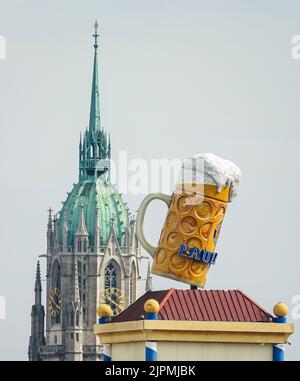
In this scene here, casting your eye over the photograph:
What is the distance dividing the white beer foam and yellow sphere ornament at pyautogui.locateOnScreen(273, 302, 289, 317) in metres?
2.50

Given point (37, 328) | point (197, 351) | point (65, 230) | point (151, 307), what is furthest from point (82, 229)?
point (151, 307)

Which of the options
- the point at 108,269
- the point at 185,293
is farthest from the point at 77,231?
the point at 185,293

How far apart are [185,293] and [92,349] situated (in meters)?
102

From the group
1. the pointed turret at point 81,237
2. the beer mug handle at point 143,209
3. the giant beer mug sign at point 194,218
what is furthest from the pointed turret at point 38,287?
the beer mug handle at point 143,209

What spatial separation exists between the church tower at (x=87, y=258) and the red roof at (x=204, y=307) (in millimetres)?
101780

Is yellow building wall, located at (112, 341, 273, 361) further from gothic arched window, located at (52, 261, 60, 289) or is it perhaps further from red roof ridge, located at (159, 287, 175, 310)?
gothic arched window, located at (52, 261, 60, 289)

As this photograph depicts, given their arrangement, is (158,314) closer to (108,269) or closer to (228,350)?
(228,350)

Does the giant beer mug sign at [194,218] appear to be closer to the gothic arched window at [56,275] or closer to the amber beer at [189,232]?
the amber beer at [189,232]

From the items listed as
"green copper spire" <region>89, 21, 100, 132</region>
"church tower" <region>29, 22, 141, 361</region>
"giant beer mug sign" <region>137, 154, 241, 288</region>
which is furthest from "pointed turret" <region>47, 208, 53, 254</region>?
"giant beer mug sign" <region>137, 154, 241, 288</region>

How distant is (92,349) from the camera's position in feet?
461

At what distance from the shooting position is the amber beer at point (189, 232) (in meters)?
39.0
